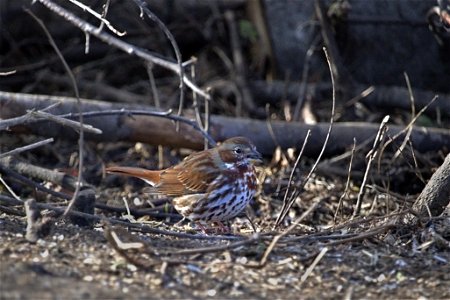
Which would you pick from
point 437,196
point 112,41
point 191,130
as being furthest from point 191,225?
point 437,196

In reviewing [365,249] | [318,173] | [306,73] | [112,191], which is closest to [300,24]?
[306,73]

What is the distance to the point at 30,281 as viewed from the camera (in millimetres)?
3793

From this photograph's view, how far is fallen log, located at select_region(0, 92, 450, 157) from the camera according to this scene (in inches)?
268

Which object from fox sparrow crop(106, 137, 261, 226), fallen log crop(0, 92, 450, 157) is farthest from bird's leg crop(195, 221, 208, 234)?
fallen log crop(0, 92, 450, 157)

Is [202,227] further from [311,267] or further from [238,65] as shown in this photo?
[238,65]

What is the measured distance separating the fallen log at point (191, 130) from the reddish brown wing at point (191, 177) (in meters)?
0.91

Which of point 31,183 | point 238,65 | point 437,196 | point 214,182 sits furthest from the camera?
point 238,65

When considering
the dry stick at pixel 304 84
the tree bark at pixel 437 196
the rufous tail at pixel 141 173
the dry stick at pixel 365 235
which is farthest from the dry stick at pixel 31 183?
the dry stick at pixel 304 84

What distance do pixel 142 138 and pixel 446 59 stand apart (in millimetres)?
3145

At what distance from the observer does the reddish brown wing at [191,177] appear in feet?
19.3

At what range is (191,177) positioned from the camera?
19.5 ft

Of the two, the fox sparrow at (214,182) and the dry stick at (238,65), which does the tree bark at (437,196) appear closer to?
the fox sparrow at (214,182)

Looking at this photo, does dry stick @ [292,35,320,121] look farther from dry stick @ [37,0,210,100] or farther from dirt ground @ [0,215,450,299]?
dirt ground @ [0,215,450,299]

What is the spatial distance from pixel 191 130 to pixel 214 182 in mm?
1237
